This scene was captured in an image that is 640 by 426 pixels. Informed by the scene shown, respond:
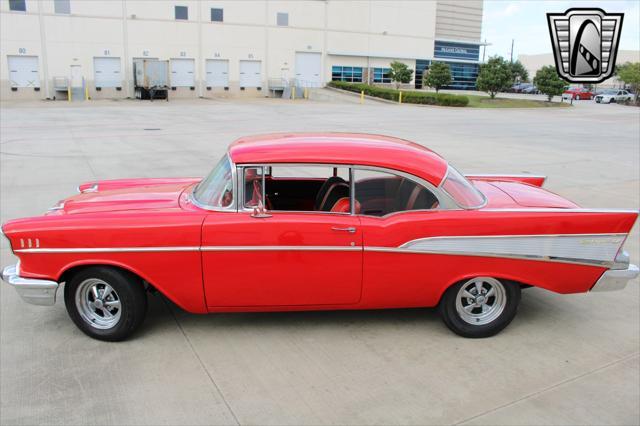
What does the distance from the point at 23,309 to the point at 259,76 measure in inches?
1784

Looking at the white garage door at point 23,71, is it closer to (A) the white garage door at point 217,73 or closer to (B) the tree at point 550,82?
(A) the white garage door at point 217,73

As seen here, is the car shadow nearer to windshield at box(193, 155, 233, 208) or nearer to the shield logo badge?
windshield at box(193, 155, 233, 208)

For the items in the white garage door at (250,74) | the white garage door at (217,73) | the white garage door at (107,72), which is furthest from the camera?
the white garage door at (250,74)

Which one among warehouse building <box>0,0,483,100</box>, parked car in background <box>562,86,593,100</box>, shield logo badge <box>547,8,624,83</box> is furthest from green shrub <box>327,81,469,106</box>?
shield logo badge <box>547,8,624,83</box>

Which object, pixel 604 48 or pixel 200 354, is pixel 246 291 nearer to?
pixel 200 354

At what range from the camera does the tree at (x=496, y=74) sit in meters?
43.4

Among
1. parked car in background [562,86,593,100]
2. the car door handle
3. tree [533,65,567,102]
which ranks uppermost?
tree [533,65,567,102]

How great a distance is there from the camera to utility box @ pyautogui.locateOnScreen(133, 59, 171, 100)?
40.7 m

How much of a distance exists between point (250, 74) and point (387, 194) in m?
45.3

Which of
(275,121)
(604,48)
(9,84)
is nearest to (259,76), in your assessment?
(9,84)

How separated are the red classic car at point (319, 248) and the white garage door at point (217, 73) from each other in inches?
1725

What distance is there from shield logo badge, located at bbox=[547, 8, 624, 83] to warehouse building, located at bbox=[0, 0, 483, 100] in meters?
38.4

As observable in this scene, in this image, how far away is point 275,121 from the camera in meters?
23.6

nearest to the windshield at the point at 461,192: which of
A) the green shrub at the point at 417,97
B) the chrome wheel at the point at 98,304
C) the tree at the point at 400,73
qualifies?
the chrome wheel at the point at 98,304
